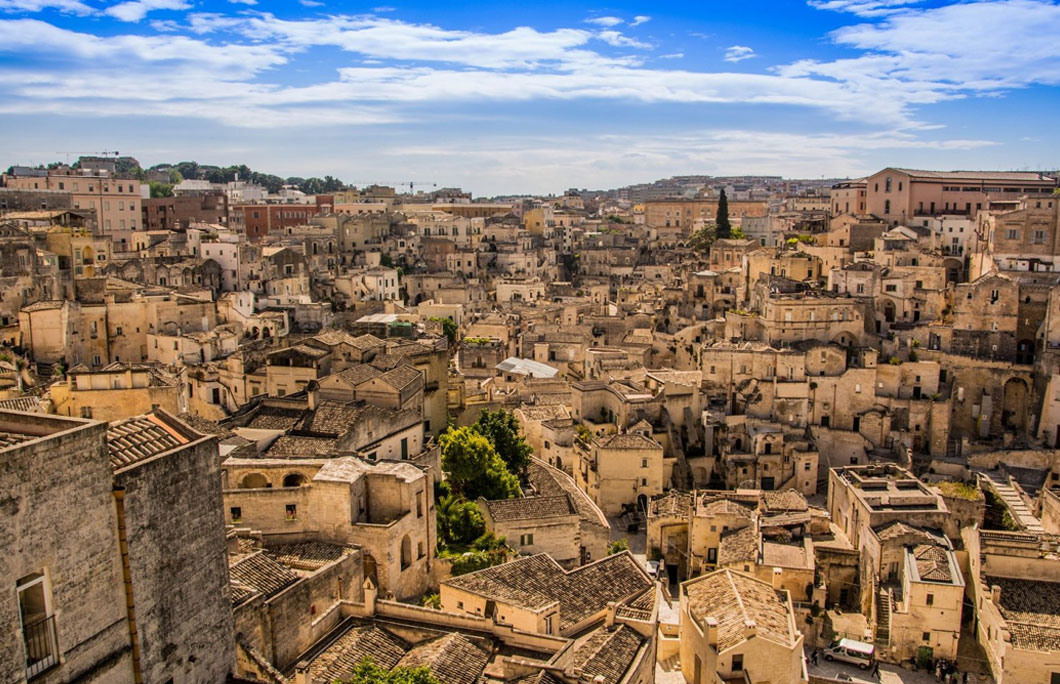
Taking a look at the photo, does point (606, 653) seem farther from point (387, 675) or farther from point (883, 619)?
point (883, 619)

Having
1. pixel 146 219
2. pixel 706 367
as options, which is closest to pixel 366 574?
pixel 706 367

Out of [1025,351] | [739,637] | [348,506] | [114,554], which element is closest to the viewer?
[114,554]

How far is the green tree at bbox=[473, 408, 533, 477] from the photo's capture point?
1216 inches

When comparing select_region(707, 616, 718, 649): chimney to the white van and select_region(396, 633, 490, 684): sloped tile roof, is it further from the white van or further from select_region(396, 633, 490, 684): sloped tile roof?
select_region(396, 633, 490, 684): sloped tile roof

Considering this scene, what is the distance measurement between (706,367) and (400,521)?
2265cm

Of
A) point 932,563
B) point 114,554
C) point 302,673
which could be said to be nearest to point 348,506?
point 302,673

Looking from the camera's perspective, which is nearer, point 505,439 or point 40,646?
point 40,646

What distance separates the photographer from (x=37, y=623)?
8188 millimetres

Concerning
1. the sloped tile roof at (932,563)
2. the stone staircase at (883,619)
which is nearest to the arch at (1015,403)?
the sloped tile roof at (932,563)

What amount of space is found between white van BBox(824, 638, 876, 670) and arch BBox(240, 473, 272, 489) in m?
15.4

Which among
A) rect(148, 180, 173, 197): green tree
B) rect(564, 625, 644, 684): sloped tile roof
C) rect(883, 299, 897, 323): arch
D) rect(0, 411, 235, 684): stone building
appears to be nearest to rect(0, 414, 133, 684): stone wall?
rect(0, 411, 235, 684): stone building

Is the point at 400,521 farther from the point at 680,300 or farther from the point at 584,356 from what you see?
the point at 680,300

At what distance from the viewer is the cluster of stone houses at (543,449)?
9992mm

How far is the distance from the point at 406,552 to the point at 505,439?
11039mm
